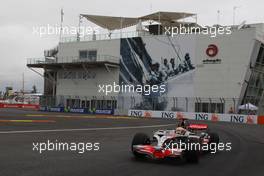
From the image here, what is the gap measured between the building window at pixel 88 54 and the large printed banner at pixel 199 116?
13519 millimetres

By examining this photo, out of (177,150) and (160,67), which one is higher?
(160,67)

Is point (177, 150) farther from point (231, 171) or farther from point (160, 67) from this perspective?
point (160, 67)

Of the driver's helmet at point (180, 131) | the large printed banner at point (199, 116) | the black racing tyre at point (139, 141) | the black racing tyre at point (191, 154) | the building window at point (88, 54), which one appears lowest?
the large printed banner at point (199, 116)

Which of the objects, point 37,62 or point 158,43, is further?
point 37,62

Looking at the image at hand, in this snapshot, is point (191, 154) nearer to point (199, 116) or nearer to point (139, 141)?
point (139, 141)

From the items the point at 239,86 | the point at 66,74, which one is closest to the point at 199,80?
the point at 239,86

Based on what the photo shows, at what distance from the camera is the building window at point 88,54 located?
63519mm

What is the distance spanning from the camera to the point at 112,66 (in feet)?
200

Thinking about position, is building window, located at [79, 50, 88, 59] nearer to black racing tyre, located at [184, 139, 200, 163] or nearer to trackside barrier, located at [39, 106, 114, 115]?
trackside barrier, located at [39, 106, 114, 115]

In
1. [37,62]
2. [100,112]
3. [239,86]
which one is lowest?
[100,112]

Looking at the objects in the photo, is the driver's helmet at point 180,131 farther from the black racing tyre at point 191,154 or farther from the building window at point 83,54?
the building window at point 83,54

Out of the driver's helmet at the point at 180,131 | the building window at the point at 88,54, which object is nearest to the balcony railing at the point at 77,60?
the building window at the point at 88,54

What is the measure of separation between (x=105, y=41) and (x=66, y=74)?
949 cm

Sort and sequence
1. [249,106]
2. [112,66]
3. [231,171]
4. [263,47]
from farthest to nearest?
[112,66] < [263,47] < [249,106] < [231,171]
